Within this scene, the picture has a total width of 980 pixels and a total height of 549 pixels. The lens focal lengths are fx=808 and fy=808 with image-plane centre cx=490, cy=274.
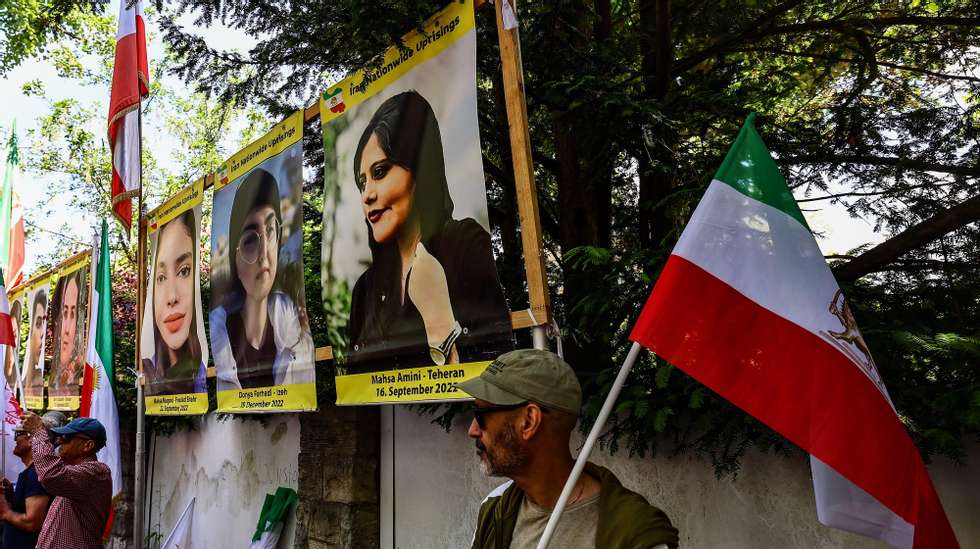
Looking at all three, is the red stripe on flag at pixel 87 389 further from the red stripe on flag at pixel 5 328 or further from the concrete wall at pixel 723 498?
the concrete wall at pixel 723 498

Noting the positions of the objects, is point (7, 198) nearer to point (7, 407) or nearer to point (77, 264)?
point (77, 264)

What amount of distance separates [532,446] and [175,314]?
5.79 metres

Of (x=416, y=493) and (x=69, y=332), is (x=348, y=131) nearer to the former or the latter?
(x=416, y=493)

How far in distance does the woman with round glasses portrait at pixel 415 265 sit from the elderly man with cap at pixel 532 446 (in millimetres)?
1331

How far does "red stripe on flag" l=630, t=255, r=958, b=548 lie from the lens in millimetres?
2238

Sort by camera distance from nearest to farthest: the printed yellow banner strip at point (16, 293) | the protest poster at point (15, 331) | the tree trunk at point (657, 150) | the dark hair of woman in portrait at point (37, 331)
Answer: the tree trunk at point (657, 150) < the dark hair of woman in portrait at point (37, 331) < the protest poster at point (15, 331) < the printed yellow banner strip at point (16, 293)

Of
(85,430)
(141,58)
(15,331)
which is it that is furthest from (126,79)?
(15,331)

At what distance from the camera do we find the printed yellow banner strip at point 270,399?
5.27 m

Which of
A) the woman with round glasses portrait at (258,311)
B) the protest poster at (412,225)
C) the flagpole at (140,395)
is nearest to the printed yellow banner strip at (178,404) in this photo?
the flagpole at (140,395)

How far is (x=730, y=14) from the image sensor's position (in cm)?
568

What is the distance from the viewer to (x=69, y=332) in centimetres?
986

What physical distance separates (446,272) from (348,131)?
1323 millimetres

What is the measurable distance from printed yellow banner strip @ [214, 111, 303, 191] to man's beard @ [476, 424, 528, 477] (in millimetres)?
3641

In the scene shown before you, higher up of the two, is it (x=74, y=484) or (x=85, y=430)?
(x=85, y=430)
